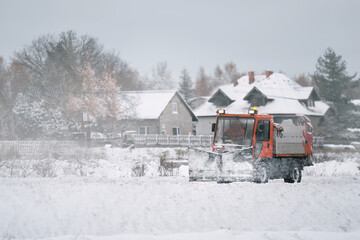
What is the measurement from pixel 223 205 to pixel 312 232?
7.20 ft

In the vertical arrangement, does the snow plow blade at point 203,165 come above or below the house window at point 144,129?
below

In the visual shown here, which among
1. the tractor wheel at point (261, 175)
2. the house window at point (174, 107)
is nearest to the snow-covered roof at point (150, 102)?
the house window at point (174, 107)

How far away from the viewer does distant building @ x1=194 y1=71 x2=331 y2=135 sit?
49.1m

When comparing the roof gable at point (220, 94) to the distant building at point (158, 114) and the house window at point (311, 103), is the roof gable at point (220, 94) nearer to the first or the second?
the distant building at point (158, 114)

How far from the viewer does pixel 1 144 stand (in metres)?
24.7

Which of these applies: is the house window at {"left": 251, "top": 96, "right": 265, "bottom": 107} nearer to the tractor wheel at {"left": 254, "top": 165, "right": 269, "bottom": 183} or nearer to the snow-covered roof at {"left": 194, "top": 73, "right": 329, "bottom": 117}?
the snow-covered roof at {"left": 194, "top": 73, "right": 329, "bottom": 117}

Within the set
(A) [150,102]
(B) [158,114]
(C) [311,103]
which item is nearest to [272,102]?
(C) [311,103]

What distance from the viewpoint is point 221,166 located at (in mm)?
13273

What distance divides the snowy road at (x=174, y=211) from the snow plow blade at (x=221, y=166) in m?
0.57

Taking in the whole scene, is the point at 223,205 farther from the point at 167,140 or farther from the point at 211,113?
the point at 211,113

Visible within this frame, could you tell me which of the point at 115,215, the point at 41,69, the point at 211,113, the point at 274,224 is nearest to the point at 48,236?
the point at 115,215

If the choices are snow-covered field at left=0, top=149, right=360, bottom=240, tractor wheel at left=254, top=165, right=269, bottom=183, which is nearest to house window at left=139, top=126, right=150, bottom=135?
tractor wheel at left=254, top=165, right=269, bottom=183

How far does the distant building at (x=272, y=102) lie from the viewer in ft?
161

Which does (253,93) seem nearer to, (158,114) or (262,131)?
(158,114)
